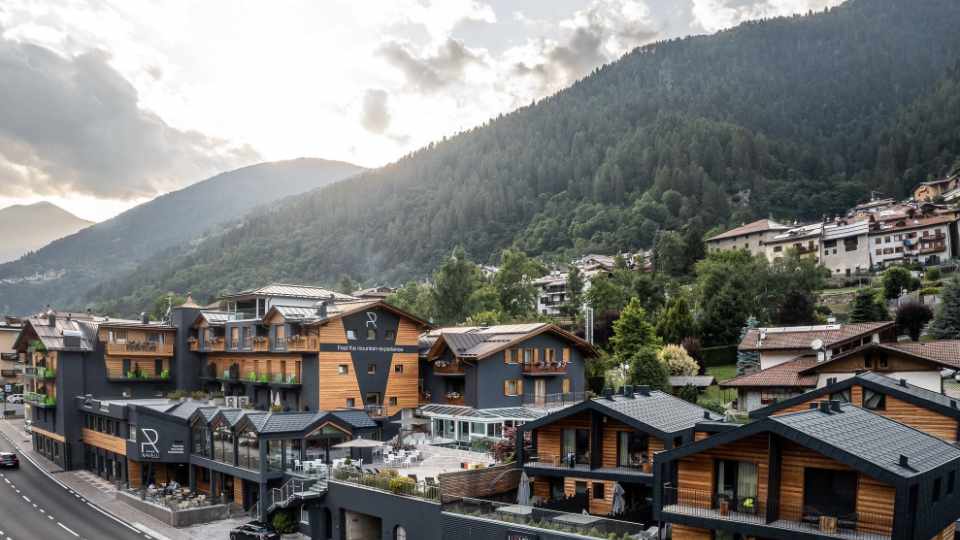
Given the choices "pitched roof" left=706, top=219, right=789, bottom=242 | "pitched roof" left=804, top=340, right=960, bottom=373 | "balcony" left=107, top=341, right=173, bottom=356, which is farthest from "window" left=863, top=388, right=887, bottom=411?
"pitched roof" left=706, top=219, right=789, bottom=242

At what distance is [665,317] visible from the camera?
75562 mm

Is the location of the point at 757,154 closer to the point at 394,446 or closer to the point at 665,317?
the point at 665,317

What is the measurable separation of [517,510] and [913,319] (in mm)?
52435

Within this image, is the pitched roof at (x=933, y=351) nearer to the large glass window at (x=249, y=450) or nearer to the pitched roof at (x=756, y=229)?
the large glass window at (x=249, y=450)

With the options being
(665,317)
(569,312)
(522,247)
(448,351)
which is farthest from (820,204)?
(448,351)

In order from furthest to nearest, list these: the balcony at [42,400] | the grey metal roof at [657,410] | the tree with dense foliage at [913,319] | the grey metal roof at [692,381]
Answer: the tree with dense foliage at [913,319], the grey metal roof at [692,381], the balcony at [42,400], the grey metal roof at [657,410]

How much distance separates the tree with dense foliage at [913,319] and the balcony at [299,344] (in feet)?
164

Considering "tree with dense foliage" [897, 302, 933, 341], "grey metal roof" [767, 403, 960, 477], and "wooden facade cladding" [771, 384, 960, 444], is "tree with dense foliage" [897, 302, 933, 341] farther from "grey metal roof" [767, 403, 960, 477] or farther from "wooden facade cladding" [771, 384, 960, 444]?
"grey metal roof" [767, 403, 960, 477]

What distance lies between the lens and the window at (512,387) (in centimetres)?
4944

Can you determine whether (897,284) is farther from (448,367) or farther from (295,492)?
(295,492)

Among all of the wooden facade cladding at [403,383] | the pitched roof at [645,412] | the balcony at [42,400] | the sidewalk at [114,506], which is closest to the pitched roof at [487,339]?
the wooden facade cladding at [403,383]

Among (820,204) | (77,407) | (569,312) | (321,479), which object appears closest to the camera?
(321,479)

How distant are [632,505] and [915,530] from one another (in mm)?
11380

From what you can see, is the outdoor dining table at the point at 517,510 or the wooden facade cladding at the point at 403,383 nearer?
the outdoor dining table at the point at 517,510
